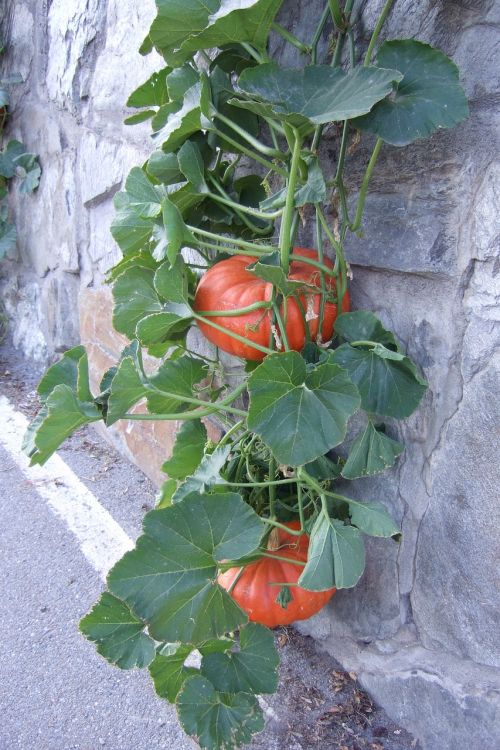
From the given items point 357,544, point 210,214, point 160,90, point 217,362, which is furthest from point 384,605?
point 160,90

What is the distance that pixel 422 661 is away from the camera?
0.92m

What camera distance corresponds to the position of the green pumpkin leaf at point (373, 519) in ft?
2.66

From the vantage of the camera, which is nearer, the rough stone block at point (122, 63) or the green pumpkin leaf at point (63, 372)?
the green pumpkin leaf at point (63, 372)

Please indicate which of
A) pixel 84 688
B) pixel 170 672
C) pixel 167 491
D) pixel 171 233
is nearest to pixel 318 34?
pixel 171 233

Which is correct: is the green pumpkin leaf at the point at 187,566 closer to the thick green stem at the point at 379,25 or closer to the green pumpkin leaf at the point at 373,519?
the green pumpkin leaf at the point at 373,519

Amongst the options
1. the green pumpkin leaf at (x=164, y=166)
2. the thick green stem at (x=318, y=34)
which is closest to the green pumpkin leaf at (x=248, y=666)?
the green pumpkin leaf at (x=164, y=166)

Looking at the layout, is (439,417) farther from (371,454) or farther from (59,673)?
(59,673)

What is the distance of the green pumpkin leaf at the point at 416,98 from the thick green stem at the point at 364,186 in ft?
0.15

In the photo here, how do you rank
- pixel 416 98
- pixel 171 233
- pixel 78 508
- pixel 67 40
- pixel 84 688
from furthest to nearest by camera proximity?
pixel 67 40 < pixel 78 508 < pixel 84 688 < pixel 171 233 < pixel 416 98

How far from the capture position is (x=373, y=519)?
831 mm

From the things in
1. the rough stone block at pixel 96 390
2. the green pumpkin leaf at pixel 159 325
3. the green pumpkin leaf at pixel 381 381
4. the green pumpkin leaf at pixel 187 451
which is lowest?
the rough stone block at pixel 96 390

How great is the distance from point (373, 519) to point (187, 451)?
369 millimetres

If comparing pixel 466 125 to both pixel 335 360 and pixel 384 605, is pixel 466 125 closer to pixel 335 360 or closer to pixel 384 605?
pixel 335 360

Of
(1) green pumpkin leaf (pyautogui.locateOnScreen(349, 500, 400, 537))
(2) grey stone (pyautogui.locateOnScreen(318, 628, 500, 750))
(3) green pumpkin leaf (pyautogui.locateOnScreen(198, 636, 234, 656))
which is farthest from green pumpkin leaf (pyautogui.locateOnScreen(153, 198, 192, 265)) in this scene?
(2) grey stone (pyautogui.locateOnScreen(318, 628, 500, 750))
